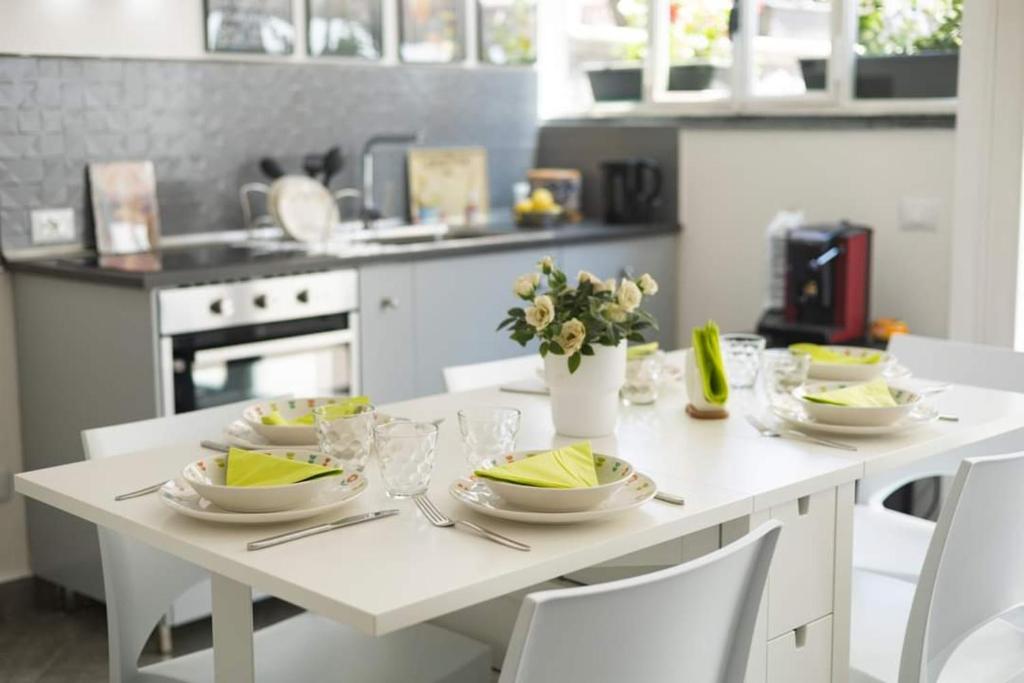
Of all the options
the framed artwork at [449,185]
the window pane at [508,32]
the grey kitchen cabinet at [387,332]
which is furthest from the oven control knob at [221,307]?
the window pane at [508,32]

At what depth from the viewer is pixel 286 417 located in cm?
241

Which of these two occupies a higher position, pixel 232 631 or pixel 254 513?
pixel 254 513

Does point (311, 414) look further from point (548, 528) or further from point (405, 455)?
point (548, 528)

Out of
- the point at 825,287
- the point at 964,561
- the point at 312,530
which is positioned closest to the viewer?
the point at 312,530

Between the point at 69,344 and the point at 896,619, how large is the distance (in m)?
2.29

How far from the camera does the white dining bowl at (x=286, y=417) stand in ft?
7.47

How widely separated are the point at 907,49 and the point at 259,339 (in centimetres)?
223

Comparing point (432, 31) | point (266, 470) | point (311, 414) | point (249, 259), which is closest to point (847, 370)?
point (311, 414)

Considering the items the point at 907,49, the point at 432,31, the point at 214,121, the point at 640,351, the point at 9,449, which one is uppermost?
the point at 432,31

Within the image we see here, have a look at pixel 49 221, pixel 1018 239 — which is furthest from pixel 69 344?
pixel 1018 239

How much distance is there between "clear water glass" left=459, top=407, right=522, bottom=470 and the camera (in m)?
2.13

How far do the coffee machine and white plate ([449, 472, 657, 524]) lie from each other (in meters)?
2.33

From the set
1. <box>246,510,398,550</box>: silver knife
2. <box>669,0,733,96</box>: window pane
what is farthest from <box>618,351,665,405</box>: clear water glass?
<box>669,0,733,96</box>: window pane

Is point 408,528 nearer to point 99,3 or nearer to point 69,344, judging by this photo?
point 69,344
